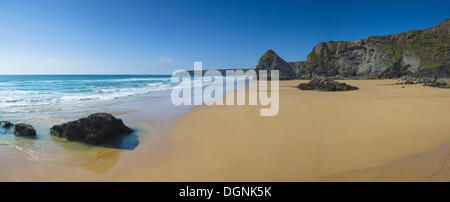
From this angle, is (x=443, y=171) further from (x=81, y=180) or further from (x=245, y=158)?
(x=81, y=180)

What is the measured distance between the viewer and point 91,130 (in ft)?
16.0

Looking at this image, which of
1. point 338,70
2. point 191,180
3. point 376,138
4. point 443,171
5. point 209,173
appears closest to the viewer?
point 443,171

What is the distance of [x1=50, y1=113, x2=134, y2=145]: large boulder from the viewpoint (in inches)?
189

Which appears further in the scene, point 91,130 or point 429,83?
point 429,83

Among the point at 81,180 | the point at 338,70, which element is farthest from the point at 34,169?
the point at 338,70

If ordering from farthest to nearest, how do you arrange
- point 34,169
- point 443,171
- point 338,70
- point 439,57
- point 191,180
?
point 338,70 → point 439,57 → point 34,169 → point 191,180 → point 443,171

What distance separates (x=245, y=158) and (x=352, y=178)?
1.74 meters

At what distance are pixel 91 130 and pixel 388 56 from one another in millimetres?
58328

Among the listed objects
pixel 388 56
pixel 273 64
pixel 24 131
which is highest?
pixel 273 64

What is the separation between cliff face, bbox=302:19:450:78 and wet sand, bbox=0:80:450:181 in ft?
153

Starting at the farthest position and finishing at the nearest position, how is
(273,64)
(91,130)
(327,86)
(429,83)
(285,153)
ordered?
(273,64), (429,83), (327,86), (91,130), (285,153)

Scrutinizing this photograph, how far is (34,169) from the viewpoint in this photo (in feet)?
11.5

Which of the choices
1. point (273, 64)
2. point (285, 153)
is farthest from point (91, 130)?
point (273, 64)

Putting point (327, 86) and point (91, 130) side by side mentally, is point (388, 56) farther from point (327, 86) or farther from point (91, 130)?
point (91, 130)
